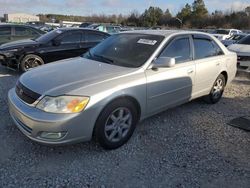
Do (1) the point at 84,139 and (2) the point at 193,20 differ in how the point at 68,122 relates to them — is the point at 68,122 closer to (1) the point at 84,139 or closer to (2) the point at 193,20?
(1) the point at 84,139

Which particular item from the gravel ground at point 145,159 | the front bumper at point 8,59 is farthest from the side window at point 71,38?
the gravel ground at point 145,159

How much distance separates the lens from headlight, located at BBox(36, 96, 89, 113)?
3088 millimetres

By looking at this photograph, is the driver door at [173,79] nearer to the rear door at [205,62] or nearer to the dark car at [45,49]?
the rear door at [205,62]

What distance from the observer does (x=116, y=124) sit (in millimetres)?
3551

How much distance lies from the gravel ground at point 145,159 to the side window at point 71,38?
3.94 meters

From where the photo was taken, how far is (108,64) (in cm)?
405

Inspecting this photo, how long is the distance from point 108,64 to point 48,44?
4.31 metres

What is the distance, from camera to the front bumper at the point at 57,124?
305 cm

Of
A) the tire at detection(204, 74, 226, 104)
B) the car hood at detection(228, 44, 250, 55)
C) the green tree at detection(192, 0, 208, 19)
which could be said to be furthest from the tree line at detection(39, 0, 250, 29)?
the tire at detection(204, 74, 226, 104)

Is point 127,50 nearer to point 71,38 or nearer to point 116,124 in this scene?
point 116,124

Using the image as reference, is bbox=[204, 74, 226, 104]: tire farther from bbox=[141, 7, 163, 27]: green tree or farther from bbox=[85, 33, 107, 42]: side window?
bbox=[141, 7, 163, 27]: green tree

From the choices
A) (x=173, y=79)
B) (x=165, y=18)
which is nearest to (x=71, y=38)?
(x=173, y=79)

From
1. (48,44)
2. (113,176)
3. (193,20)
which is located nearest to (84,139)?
(113,176)

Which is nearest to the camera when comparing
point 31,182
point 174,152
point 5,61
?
point 31,182
